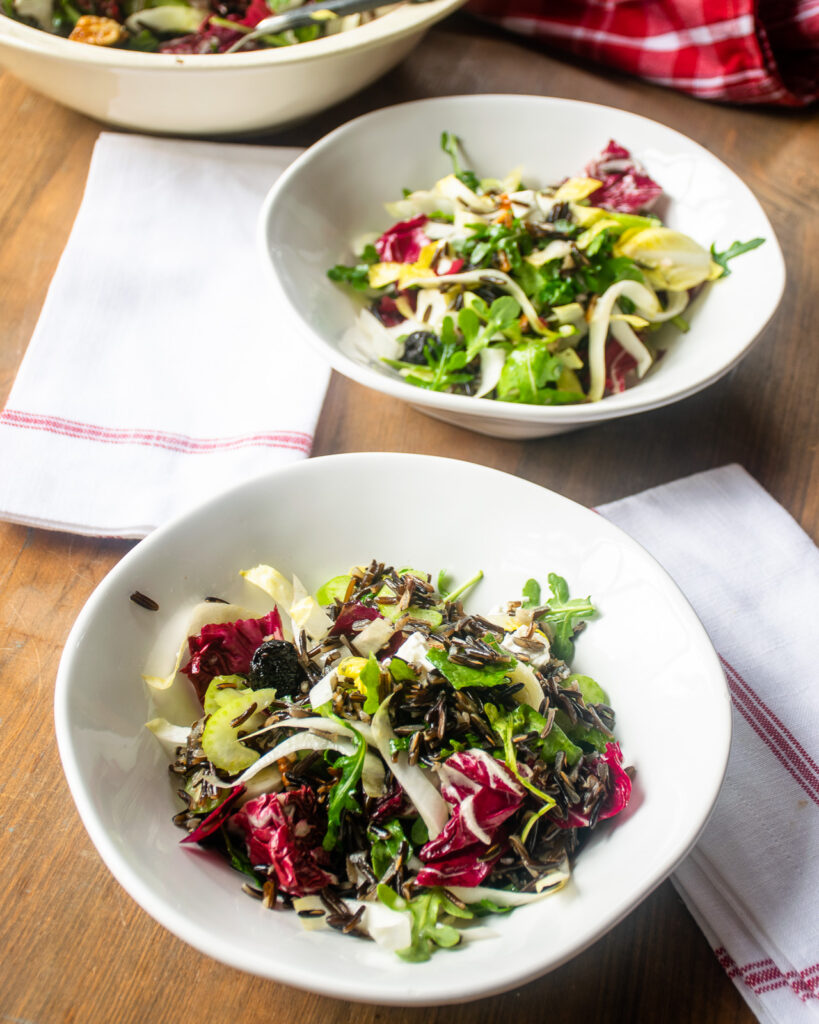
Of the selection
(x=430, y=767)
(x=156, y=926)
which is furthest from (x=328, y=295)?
(x=156, y=926)

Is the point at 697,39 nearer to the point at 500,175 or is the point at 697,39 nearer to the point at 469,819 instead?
the point at 500,175

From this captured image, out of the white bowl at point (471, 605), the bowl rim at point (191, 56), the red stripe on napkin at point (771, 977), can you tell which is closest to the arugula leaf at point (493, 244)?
the bowl rim at point (191, 56)

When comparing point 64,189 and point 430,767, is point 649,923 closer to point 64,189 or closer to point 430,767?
point 430,767

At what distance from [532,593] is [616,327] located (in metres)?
0.62

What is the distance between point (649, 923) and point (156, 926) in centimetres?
63

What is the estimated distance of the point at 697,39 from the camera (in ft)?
7.23

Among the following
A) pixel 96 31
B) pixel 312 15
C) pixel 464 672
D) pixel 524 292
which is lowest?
pixel 464 672

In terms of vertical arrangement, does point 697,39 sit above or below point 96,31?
above

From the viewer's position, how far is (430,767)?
3.27 feet

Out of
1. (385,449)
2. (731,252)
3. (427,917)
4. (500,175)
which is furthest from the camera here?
(500,175)

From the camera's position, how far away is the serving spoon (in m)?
1.80

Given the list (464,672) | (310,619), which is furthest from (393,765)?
(310,619)

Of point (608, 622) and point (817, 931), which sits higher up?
point (608, 622)

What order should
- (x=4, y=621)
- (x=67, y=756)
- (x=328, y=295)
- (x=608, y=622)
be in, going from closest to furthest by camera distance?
(x=67, y=756)
(x=608, y=622)
(x=4, y=621)
(x=328, y=295)
